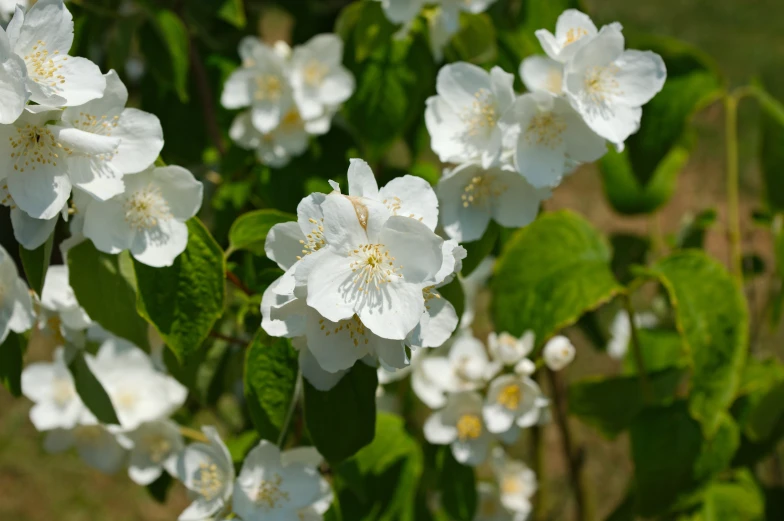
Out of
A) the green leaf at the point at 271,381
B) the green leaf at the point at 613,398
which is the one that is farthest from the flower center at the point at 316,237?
the green leaf at the point at 613,398

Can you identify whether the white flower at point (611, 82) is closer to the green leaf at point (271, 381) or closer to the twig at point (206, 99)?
the green leaf at point (271, 381)

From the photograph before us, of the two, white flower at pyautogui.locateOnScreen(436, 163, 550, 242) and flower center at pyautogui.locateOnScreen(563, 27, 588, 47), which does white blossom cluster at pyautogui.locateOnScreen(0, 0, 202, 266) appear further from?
flower center at pyautogui.locateOnScreen(563, 27, 588, 47)

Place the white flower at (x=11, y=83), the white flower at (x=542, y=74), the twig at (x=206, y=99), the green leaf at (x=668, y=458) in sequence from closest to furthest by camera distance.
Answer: the white flower at (x=11, y=83) → the white flower at (x=542, y=74) → the green leaf at (x=668, y=458) → the twig at (x=206, y=99)

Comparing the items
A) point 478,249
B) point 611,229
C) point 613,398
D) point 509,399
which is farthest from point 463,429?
point 611,229

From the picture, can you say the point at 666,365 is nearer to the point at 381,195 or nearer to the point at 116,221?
the point at 381,195

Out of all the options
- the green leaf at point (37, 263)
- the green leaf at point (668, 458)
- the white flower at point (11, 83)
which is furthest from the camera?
the green leaf at point (668, 458)

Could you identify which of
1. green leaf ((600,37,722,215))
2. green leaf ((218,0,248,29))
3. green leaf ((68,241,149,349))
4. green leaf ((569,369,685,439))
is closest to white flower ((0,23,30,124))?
green leaf ((68,241,149,349))
